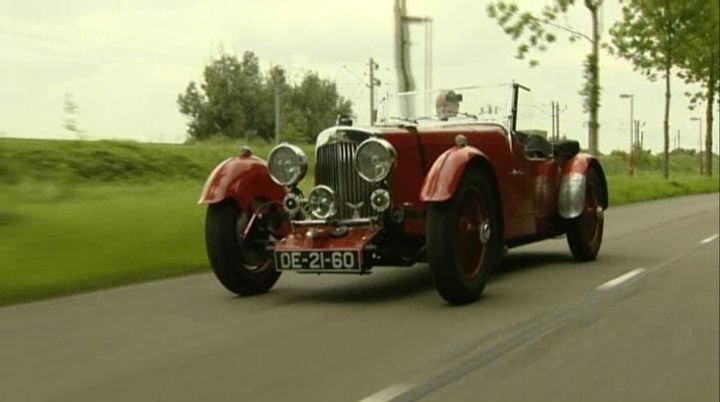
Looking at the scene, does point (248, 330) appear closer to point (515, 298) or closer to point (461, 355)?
point (461, 355)

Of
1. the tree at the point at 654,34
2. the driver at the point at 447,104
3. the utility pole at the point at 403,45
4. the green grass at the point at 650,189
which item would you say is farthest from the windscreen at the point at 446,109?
the tree at the point at 654,34

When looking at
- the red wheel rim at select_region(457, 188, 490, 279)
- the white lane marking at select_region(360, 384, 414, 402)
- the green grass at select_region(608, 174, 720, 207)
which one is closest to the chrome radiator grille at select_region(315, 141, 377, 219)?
the red wheel rim at select_region(457, 188, 490, 279)

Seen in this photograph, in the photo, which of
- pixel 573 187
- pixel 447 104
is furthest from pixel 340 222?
pixel 573 187

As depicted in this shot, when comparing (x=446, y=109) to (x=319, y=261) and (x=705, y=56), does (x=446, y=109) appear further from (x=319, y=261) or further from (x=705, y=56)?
(x=705, y=56)

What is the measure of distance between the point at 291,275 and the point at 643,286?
348 cm

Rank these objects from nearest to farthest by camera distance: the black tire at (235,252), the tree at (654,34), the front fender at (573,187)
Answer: the black tire at (235,252) → the front fender at (573,187) → the tree at (654,34)

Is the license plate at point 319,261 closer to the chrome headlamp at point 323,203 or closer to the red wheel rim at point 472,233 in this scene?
the chrome headlamp at point 323,203

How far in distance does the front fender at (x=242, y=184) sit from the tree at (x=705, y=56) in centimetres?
3370

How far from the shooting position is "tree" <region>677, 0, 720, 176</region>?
41.2 metres

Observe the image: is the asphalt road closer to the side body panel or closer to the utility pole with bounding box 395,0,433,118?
the side body panel

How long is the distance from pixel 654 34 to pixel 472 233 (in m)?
36.1

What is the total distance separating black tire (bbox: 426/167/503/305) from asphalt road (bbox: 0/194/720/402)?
0.22 m

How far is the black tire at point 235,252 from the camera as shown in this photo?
9.38m

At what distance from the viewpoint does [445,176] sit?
8.67 m
